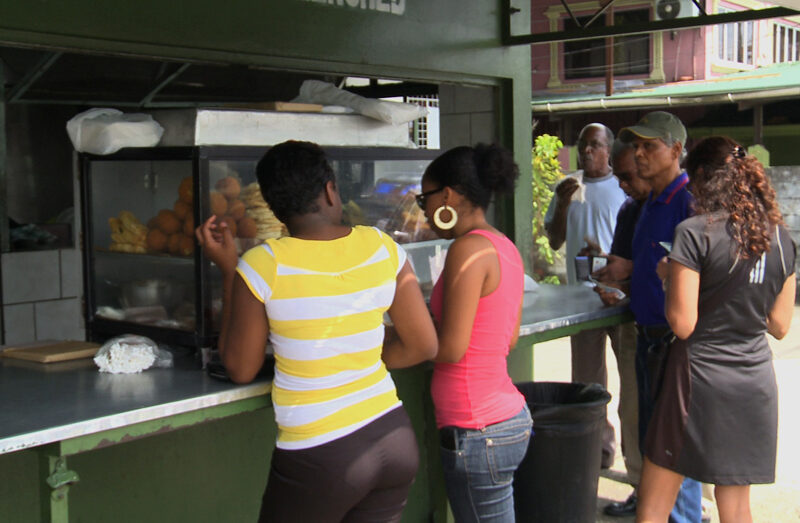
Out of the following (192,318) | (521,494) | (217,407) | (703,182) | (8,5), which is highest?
(8,5)

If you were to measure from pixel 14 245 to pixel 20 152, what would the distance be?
11.0ft

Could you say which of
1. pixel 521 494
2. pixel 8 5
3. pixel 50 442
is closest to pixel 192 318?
pixel 50 442

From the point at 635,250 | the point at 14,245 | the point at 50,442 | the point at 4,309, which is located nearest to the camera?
the point at 50,442

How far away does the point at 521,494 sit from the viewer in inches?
153

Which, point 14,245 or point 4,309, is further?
point 14,245

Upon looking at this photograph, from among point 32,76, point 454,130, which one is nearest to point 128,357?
point 454,130

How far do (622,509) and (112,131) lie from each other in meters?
3.18

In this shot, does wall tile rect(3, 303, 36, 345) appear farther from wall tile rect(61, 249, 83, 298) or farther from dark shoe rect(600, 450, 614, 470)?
dark shoe rect(600, 450, 614, 470)

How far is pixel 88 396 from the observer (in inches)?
111

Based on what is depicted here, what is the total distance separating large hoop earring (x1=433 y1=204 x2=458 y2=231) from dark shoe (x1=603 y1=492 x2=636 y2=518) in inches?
96.7

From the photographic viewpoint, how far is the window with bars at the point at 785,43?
22.5 m

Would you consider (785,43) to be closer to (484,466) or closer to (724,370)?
(724,370)

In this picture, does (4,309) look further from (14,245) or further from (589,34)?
(589,34)

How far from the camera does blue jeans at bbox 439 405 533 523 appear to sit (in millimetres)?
2986
